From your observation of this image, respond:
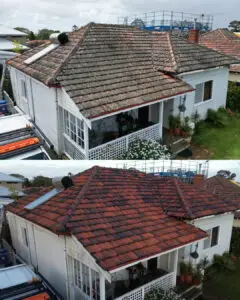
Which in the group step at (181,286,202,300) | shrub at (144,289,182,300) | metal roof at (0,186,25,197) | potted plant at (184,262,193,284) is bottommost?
step at (181,286,202,300)

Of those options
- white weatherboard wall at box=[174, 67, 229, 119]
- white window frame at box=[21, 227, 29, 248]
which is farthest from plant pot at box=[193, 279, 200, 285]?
white weatherboard wall at box=[174, 67, 229, 119]

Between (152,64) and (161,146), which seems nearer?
(161,146)

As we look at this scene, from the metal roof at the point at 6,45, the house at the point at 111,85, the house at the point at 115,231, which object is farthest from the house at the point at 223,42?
the house at the point at 115,231

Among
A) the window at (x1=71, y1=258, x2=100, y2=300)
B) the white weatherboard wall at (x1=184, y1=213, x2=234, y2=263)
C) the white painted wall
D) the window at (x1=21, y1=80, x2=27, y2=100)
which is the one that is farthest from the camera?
the window at (x1=21, y1=80, x2=27, y2=100)

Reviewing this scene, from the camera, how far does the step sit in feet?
31.4

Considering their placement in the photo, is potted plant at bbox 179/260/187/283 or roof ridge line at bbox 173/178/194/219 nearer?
roof ridge line at bbox 173/178/194/219

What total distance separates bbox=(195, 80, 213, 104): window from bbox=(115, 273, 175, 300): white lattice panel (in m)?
13.3

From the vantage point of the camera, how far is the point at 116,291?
9125 mm

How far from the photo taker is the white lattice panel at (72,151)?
14.0m

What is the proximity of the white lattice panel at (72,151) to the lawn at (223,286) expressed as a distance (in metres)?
6.96

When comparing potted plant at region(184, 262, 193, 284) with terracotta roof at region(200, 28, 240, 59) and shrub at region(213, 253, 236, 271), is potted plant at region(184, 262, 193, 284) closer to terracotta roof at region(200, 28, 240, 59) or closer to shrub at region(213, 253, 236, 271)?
shrub at region(213, 253, 236, 271)

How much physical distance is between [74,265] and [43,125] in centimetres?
1039

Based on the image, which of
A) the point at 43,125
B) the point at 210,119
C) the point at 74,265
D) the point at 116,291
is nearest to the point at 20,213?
the point at 74,265

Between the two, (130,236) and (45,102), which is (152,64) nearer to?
(45,102)
